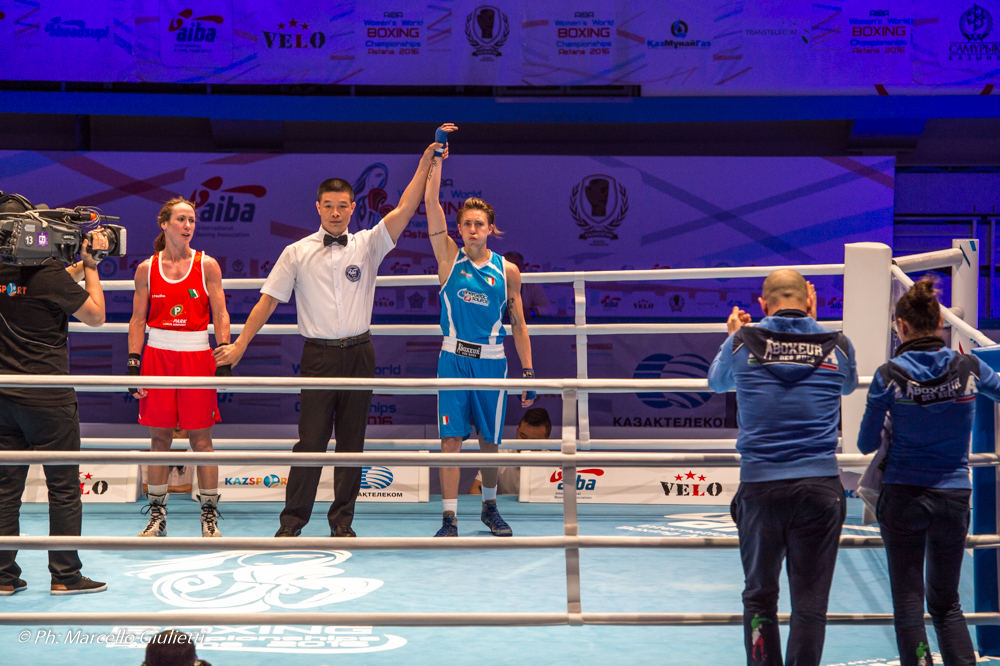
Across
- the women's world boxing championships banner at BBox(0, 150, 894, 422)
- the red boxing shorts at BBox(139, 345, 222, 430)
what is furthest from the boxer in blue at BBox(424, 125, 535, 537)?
the women's world boxing championships banner at BBox(0, 150, 894, 422)

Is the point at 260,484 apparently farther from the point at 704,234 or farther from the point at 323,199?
the point at 704,234

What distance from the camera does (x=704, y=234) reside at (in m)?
7.49

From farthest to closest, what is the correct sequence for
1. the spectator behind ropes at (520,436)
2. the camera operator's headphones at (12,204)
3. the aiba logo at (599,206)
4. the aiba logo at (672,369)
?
the aiba logo at (672,369) < the aiba logo at (599,206) < the spectator behind ropes at (520,436) < the camera operator's headphones at (12,204)

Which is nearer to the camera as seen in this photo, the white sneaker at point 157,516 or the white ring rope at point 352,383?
the white ring rope at point 352,383

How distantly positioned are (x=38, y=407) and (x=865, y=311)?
3009mm

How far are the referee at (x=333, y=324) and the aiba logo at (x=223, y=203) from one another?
3951 mm

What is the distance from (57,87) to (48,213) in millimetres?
5290

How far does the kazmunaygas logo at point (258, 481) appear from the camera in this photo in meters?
4.63

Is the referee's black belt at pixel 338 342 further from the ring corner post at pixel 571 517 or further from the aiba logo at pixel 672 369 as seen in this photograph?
the aiba logo at pixel 672 369

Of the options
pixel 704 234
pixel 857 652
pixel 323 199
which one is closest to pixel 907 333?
pixel 857 652

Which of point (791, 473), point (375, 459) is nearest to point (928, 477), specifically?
point (791, 473)

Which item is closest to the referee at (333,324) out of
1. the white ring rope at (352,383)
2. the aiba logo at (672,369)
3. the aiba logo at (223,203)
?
the white ring rope at (352,383)

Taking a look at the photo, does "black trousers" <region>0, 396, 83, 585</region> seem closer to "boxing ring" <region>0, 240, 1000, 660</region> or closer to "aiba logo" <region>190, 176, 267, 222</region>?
"boxing ring" <region>0, 240, 1000, 660</region>

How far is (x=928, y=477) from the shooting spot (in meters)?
2.28
